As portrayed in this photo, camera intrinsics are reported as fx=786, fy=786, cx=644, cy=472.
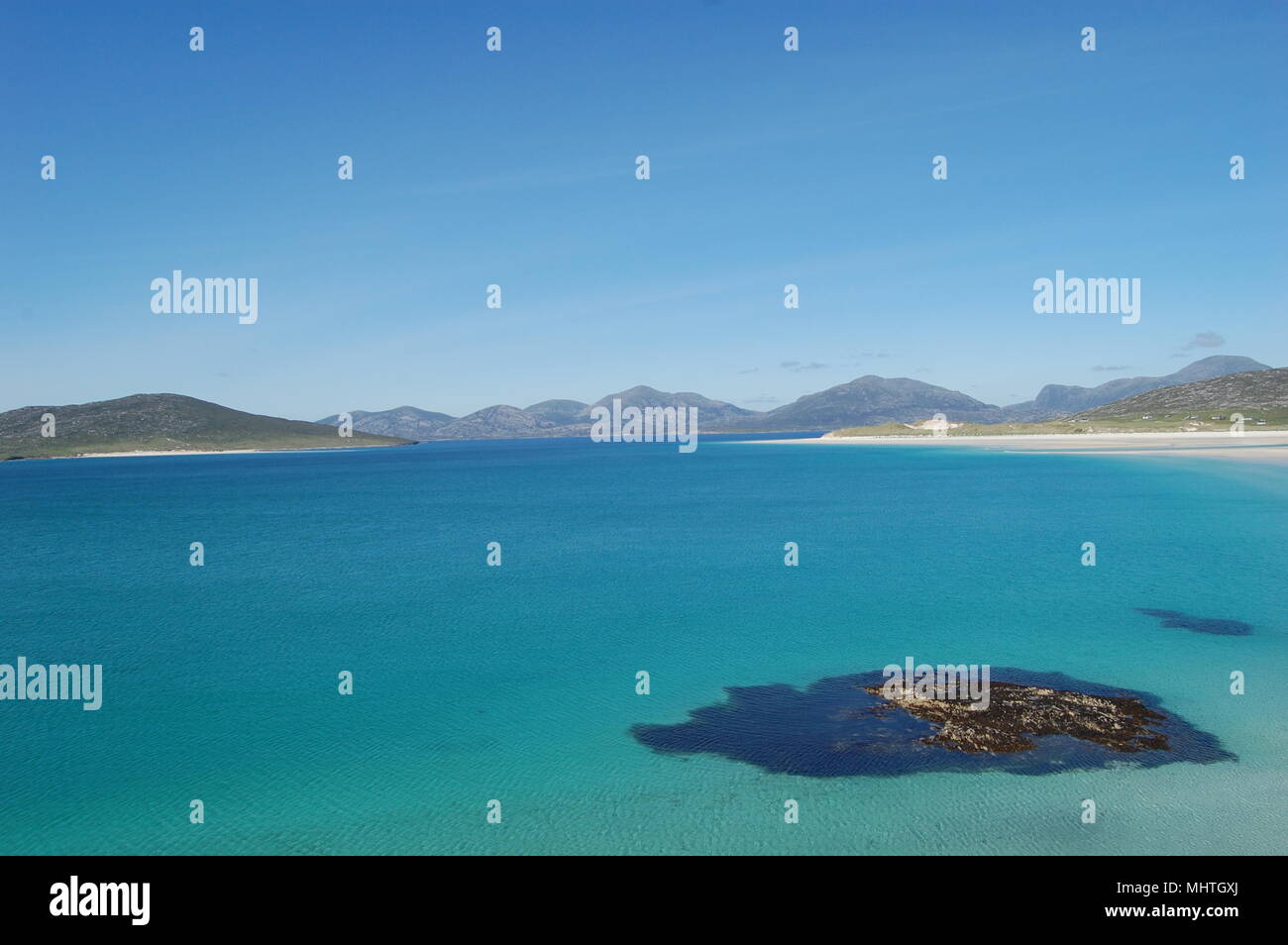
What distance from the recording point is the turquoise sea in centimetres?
1581

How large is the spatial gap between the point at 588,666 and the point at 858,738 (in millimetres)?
10814

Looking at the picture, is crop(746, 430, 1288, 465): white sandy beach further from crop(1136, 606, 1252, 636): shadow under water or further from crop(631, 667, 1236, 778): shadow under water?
crop(631, 667, 1236, 778): shadow under water

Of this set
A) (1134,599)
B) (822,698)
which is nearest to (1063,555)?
(1134,599)

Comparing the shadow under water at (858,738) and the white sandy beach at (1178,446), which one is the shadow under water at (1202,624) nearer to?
the shadow under water at (858,738)

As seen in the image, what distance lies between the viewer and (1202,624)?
3027 centimetres

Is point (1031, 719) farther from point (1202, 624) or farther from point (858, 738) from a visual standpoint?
point (1202, 624)

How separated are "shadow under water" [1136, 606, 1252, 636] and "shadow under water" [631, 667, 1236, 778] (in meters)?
9.50

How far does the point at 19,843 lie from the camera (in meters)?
15.7

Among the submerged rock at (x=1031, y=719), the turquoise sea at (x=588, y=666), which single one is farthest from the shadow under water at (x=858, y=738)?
the turquoise sea at (x=588, y=666)

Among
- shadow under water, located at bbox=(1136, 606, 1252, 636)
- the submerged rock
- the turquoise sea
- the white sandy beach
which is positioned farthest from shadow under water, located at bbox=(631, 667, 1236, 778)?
the white sandy beach

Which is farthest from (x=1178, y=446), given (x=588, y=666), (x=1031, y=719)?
(x=588, y=666)

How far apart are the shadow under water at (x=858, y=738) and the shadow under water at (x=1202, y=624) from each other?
374 inches
